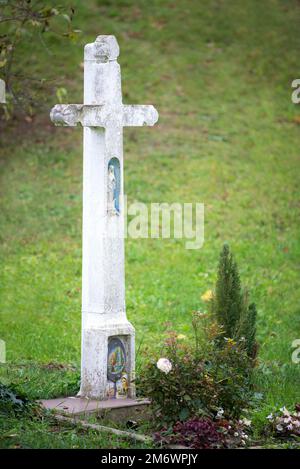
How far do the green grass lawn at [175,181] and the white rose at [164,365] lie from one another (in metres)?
0.90

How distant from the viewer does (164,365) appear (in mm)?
6805

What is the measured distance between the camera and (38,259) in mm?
14250

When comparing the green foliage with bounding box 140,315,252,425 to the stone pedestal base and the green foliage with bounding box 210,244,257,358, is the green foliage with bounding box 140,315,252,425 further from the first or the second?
the green foliage with bounding box 210,244,257,358

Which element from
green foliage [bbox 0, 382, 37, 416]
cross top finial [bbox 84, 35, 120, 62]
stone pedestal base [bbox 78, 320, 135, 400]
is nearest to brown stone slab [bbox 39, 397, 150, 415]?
stone pedestal base [bbox 78, 320, 135, 400]

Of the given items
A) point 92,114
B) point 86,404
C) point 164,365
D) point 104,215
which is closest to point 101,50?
point 92,114

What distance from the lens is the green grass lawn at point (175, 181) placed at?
1143 centimetres

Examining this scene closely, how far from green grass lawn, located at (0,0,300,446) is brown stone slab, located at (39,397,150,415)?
0.28m

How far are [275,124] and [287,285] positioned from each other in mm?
6439

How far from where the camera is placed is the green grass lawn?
37.5ft

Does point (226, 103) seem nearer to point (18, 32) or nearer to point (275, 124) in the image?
point (275, 124)

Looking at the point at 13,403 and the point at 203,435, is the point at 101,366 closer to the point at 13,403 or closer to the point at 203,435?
the point at 13,403

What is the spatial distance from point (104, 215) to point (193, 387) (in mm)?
1819

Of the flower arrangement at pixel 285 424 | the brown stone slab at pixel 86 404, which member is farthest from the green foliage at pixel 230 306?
the flower arrangement at pixel 285 424

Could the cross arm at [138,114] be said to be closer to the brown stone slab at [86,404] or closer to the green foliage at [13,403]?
the brown stone slab at [86,404]
